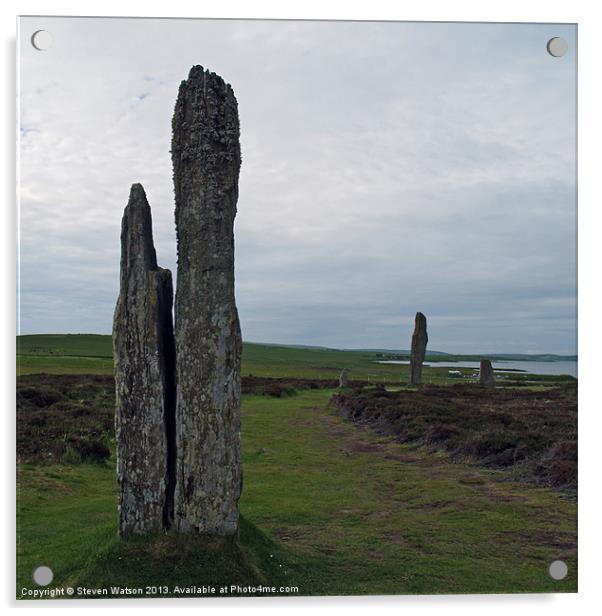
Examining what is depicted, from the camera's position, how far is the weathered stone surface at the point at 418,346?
38.7 meters

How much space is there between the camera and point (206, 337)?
887 centimetres

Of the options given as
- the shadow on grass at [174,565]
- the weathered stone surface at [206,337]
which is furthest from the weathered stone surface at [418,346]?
the shadow on grass at [174,565]

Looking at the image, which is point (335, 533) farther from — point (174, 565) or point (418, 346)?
point (418, 346)

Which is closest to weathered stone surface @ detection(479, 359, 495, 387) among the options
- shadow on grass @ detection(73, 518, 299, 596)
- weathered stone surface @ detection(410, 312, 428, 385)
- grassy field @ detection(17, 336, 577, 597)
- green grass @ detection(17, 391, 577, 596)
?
weathered stone surface @ detection(410, 312, 428, 385)

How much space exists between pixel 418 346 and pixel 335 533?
2892cm

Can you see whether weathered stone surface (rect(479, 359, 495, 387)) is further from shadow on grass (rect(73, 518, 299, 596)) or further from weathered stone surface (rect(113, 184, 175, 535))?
weathered stone surface (rect(113, 184, 175, 535))

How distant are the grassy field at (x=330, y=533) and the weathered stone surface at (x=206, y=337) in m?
0.68

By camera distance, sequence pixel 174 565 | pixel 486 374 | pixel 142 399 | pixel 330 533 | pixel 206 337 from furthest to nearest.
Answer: pixel 486 374, pixel 330 533, pixel 142 399, pixel 206 337, pixel 174 565

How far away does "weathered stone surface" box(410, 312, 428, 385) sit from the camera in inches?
1522

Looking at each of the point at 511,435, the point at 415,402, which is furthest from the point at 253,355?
the point at 511,435

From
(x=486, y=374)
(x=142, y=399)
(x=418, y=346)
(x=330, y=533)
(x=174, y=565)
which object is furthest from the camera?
(x=486, y=374)

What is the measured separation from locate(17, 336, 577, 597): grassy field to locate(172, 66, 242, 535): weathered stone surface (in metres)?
0.68

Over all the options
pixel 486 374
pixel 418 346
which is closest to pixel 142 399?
pixel 418 346

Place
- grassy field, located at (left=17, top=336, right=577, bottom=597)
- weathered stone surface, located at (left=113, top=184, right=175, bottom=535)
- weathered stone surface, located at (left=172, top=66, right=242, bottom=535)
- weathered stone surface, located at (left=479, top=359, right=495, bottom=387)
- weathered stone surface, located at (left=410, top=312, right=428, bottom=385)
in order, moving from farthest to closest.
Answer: weathered stone surface, located at (left=479, top=359, right=495, bottom=387), weathered stone surface, located at (left=410, top=312, right=428, bottom=385), weathered stone surface, located at (left=113, top=184, right=175, bottom=535), weathered stone surface, located at (left=172, top=66, right=242, bottom=535), grassy field, located at (left=17, top=336, right=577, bottom=597)
